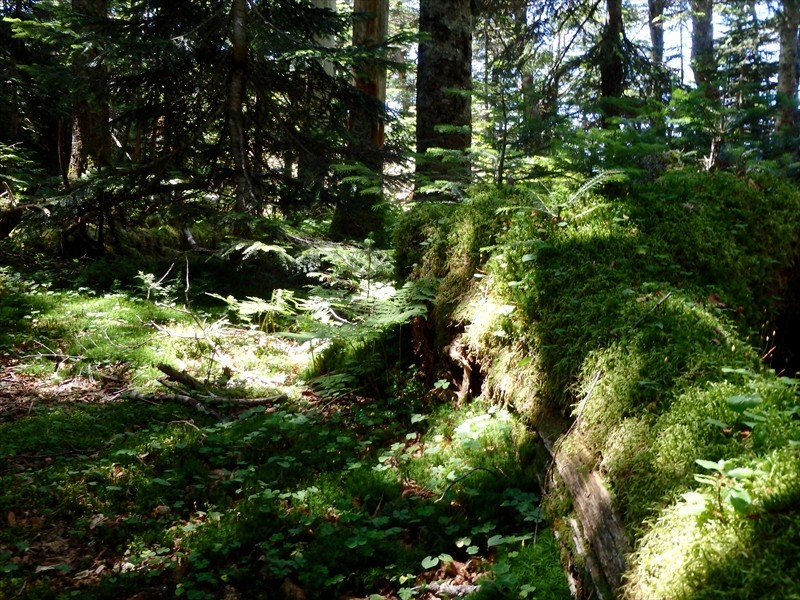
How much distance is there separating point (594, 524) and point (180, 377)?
15.4 ft

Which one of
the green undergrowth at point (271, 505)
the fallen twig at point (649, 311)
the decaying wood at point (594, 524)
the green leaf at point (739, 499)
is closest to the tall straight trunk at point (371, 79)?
the green undergrowth at point (271, 505)

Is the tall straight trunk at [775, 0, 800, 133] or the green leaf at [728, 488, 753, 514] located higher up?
the tall straight trunk at [775, 0, 800, 133]

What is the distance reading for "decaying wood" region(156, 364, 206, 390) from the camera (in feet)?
19.0

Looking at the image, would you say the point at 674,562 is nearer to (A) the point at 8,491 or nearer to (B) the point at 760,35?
(A) the point at 8,491

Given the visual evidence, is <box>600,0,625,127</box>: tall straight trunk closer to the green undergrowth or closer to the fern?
the fern

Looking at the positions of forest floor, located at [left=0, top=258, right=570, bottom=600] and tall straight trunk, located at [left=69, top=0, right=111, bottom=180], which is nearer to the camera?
forest floor, located at [left=0, top=258, right=570, bottom=600]

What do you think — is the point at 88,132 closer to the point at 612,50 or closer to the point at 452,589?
the point at 612,50

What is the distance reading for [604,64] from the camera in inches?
429

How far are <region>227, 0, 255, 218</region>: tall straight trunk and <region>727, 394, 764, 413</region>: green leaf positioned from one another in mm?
7121

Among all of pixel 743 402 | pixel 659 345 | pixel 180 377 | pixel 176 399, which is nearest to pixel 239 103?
pixel 180 377

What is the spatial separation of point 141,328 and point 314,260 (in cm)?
250

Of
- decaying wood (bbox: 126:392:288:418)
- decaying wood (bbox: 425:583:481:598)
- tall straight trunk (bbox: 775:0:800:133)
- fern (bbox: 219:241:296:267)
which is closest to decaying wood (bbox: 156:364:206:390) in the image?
decaying wood (bbox: 126:392:288:418)

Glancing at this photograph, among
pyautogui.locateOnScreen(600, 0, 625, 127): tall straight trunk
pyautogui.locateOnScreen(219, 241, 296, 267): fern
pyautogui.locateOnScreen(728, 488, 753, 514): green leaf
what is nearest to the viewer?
pyautogui.locateOnScreen(728, 488, 753, 514): green leaf

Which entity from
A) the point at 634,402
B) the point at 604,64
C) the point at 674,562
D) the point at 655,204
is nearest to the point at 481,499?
the point at 634,402
